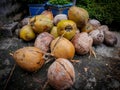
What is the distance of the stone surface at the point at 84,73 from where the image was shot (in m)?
2.80

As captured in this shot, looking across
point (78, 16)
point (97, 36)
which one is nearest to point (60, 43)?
point (78, 16)

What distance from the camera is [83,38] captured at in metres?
3.47

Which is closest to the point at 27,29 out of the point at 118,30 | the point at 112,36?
the point at 112,36

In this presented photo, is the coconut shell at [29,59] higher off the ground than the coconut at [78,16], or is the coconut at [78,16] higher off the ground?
the coconut at [78,16]

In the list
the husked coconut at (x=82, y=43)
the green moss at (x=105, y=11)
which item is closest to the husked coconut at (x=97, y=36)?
the husked coconut at (x=82, y=43)

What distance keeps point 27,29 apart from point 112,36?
1.78 metres

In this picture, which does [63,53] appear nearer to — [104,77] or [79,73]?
[79,73]

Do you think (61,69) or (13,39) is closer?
(61,69)

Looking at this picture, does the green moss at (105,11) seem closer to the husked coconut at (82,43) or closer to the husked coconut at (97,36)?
the husked coconut at (97,36)

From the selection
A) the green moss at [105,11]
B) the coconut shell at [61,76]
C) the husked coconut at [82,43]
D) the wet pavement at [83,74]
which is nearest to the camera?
the coconut shell at [61,76]

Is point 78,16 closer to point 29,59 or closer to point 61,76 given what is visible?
point 29,59

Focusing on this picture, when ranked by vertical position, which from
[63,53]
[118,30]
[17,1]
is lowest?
[118,30]

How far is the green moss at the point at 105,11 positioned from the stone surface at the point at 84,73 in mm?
1290

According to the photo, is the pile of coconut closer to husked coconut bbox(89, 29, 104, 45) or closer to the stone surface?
husked coconut bbox(89, 29, 104, 45)
